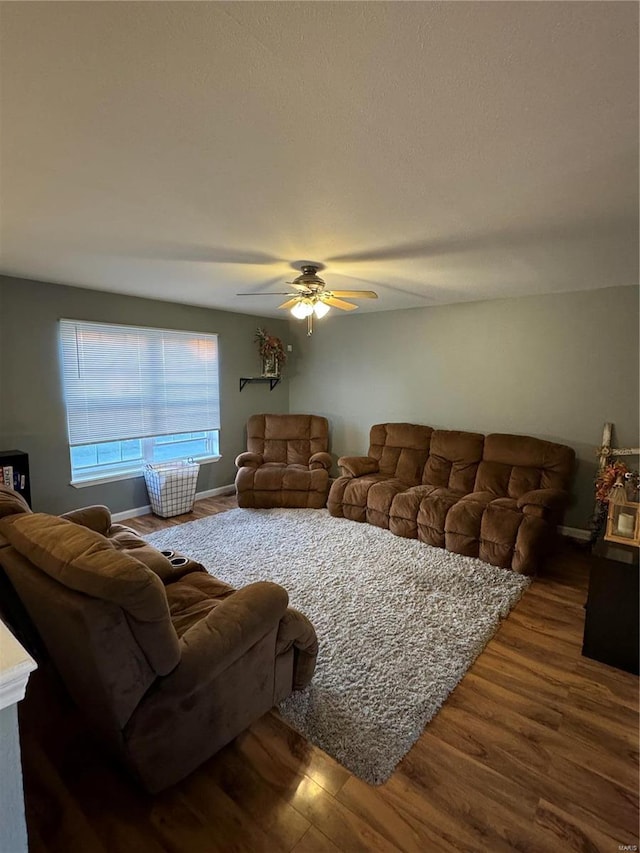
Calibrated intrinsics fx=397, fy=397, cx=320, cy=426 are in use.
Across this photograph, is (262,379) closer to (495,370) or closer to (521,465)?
(495,370)

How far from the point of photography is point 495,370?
4473 millimetres

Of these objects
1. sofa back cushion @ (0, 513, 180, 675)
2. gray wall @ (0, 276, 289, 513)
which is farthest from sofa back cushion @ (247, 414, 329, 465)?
sofa back cushion @ (0, 513, 180, 675)

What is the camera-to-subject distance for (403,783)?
1642 millimetres

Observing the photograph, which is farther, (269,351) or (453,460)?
(269,351)

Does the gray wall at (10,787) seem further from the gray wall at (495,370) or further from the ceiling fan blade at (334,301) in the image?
the gray wall at (495,370)

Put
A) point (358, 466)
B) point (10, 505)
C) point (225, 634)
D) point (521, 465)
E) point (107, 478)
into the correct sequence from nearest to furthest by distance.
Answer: point (225, 634), point (10, 505), point (521, 465), point (107, 478), point (358, 466)

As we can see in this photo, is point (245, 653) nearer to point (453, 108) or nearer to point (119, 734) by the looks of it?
point (119, 734)

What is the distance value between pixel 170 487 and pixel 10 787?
3740 mm

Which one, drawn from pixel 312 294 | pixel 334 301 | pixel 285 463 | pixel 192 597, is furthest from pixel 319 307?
pixel 285 463

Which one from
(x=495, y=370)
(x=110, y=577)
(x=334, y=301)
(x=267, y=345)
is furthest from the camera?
(x=267, y=345)

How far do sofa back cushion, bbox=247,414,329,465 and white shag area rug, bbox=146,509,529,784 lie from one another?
1.01m

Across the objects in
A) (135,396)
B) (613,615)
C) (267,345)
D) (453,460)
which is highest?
(267,345)

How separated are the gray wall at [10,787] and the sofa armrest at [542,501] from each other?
11.6ft

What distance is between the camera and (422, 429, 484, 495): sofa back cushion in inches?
168
